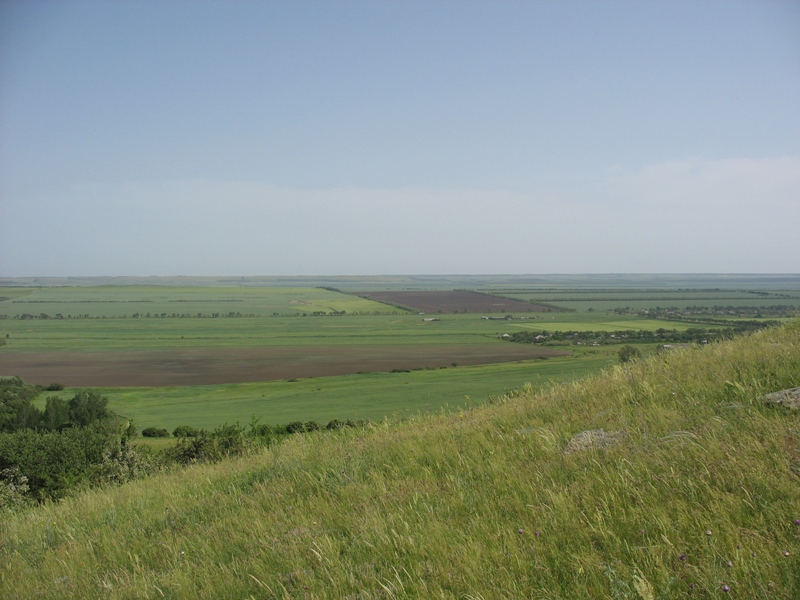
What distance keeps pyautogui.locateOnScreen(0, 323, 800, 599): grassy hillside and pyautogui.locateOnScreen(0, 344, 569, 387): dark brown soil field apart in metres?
53.5

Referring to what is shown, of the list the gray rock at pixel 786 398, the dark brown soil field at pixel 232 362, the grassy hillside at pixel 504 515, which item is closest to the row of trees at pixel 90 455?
the grassy hillside at pixel 504 515

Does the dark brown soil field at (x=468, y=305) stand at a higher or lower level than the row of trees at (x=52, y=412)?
higher

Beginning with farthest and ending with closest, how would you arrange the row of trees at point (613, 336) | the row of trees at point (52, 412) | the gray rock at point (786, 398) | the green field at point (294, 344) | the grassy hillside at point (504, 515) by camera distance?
the row of trees at point (613, 336) → the green field at point (294, 344) → the row of trees at point (52, 412) → the gray rock at point (786, 398) → the grassy hillside at point (504, 515)

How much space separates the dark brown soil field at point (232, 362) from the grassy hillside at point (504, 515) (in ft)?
175

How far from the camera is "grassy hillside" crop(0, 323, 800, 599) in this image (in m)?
3.13

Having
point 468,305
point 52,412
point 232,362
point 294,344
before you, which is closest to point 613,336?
point 294,344

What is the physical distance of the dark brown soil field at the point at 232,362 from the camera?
191ft

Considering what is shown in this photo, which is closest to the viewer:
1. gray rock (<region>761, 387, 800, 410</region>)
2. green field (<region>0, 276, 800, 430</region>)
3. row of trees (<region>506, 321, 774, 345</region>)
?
gray rock (<region>761, 387, 800, 410</region>)

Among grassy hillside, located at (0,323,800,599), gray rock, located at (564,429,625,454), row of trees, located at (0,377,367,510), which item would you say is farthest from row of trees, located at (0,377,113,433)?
gray rock, located at (564,429,625,454)

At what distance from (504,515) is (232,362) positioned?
68208mm

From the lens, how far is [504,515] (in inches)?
161

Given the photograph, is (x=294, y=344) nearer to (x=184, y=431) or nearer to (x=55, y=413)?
(x=55, y=413)

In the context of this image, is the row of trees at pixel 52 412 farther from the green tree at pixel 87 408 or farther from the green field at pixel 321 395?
the green field at pixel 321 395

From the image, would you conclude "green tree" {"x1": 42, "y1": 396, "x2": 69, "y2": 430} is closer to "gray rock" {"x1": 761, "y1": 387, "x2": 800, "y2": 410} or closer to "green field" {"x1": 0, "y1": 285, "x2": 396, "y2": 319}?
"gray rock" {"x1": 761, "y1": 387, "x2": 800, "y2": 410}
